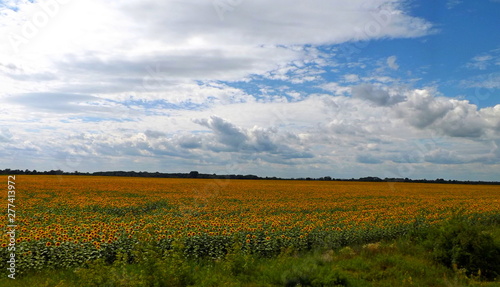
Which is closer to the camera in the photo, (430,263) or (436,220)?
(430,263)

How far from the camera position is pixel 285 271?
8688mm

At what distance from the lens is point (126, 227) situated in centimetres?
1262

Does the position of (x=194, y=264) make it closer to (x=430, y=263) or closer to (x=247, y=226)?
(x=247, y=226)

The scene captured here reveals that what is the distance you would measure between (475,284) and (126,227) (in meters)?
10.6

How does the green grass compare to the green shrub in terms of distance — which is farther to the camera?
the green shrub

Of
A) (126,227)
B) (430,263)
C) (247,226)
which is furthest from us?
(247,226)

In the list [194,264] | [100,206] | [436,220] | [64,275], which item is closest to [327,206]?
[436,220]

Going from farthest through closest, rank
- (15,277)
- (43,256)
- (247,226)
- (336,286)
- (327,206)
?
(327,206) < (247,226) < (43,256) < (15,277) < (336,286)

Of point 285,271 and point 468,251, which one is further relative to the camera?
point 468,251

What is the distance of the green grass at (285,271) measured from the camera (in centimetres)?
805

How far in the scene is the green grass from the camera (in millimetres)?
8047

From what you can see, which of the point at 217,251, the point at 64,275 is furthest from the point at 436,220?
the point at 64,275

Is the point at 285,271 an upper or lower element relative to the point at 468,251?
lower

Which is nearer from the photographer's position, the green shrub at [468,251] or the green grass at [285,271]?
the green grass at [285,271]
